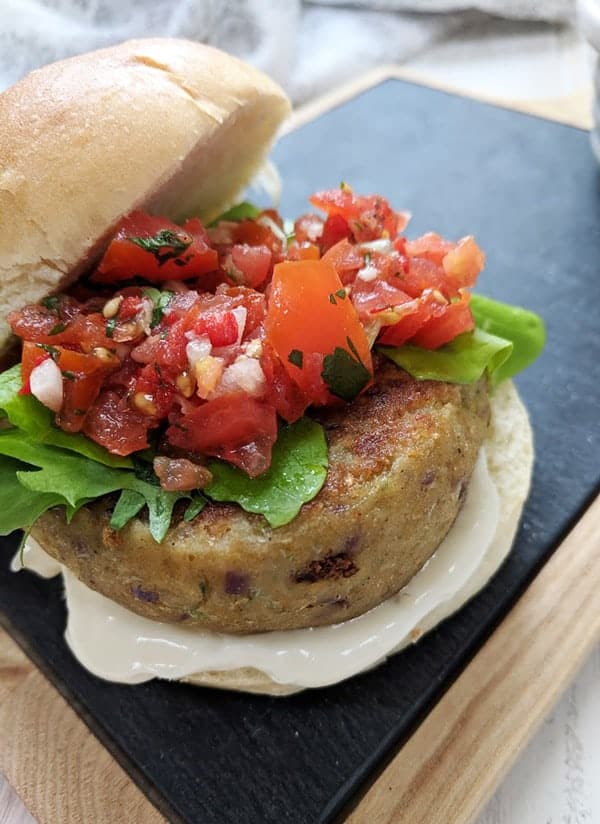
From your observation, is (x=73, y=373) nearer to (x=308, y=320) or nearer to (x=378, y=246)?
(x=308, y=320)

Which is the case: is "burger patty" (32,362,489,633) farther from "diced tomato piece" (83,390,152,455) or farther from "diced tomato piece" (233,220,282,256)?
"diced tomato piece" (233,220,282,256)

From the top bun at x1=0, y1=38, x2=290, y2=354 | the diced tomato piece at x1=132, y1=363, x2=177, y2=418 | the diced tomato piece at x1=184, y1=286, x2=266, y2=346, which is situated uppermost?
the top bun at x1=0, y1=38, x2=290, y2=354

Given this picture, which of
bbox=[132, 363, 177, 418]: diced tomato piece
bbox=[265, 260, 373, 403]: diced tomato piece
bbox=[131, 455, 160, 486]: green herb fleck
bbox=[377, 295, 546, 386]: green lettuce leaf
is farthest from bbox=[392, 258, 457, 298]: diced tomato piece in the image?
bbox=[131, 455, 160, 486]: green herb fleck

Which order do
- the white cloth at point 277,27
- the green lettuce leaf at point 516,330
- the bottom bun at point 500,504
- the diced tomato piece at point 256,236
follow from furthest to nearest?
the white cloth at point 277,27
the green lettuce leaf at point 516,330
the diced tomato piece at point 256,236
the bottom bun at point 500,504

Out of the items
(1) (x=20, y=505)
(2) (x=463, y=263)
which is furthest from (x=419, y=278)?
(1) (x=20, y=505)

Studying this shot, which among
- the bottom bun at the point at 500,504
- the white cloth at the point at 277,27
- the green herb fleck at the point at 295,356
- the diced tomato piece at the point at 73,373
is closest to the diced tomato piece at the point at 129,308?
the diced tomato piece at the point at 73,373

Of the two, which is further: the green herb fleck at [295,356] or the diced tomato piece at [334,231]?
the diced tomato piece at [334,231]

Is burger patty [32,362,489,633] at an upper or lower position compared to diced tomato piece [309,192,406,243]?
lower

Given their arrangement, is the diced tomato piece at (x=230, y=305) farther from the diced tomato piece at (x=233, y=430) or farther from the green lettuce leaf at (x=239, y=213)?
the green lettuce leaf at (x=239, y=213)
